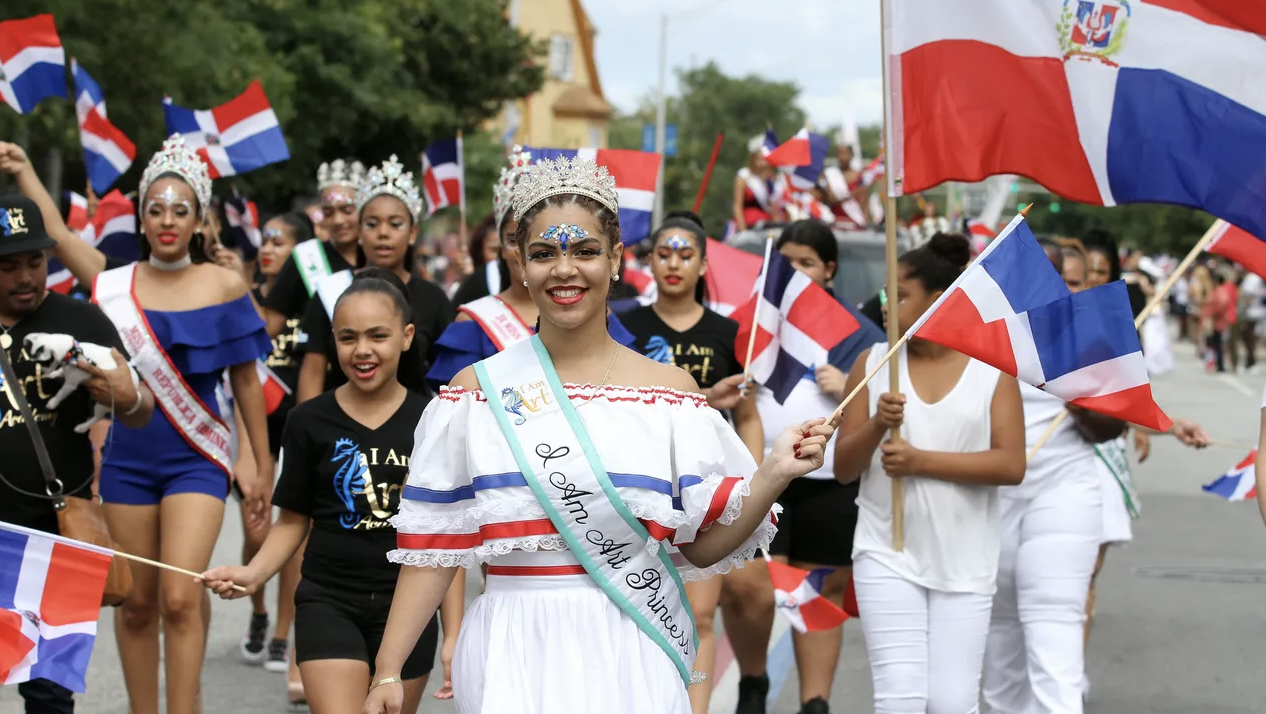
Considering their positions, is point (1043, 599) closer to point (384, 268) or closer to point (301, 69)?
point (384, 268)

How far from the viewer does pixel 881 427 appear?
607cm

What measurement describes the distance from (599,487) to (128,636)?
10.6ft

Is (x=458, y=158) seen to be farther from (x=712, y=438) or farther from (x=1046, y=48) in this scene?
(x=712, y=438)

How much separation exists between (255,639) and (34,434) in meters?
3.07

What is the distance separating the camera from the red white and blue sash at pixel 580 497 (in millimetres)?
4043

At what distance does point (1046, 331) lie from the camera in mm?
5230

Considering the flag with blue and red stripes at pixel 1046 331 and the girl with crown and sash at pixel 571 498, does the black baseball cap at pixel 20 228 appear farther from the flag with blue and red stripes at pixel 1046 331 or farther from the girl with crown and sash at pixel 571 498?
the flag with blue and red stripes at pixel 1046 331

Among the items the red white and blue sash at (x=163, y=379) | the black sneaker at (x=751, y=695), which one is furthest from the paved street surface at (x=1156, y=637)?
the red white and blue sash at (x=163, y=379)

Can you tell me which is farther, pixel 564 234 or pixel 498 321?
pixel 498 321

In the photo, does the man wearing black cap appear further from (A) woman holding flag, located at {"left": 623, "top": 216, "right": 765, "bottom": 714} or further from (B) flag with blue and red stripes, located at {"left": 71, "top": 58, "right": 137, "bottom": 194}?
(B) flag with blue and red stripes, located at {"left": 71, "top": 58, "right": 137, "bottom": 194}

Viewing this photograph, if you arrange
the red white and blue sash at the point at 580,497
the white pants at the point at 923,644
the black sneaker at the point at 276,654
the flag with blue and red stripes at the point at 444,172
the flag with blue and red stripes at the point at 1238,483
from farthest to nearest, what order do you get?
the flag with blue and red stripes at the point at 444,172 < the black sneaker at the point at 276,654 < the flag with blue and red stripes at the point at 1238,483 < the white pants at the point at 923,644 < the red white and blue sash at the point at 580,497

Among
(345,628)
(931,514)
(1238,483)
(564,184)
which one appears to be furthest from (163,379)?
(1238,483)

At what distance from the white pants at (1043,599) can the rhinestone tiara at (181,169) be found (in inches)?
135

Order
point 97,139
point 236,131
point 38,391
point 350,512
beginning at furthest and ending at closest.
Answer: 1. point 236,131
2. point 97,139
3. point 38,391
4. point 350,512
